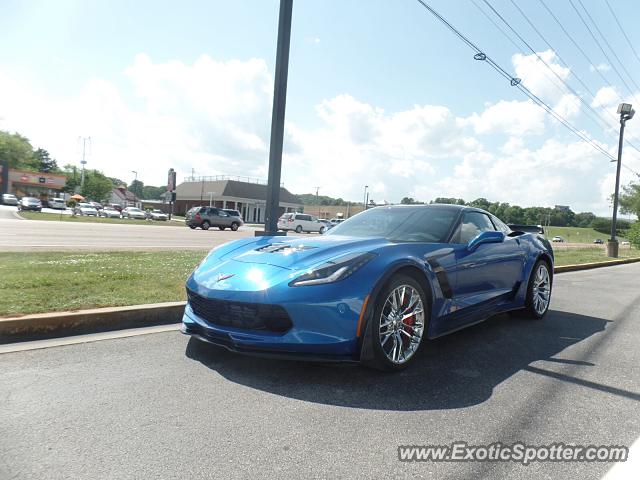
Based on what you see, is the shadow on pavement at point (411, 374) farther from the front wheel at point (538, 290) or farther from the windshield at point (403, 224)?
the windshield at point (403, 224)

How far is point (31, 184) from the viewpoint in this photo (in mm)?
68375

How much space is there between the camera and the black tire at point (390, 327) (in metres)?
2.97

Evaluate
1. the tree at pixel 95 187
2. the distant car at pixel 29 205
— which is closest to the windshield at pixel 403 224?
the distant car at pixel 29 205

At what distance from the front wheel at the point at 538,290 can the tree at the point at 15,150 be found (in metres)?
98.7

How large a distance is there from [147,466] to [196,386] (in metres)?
0.89

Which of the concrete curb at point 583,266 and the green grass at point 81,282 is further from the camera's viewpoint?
the concrete curb at point 583,266

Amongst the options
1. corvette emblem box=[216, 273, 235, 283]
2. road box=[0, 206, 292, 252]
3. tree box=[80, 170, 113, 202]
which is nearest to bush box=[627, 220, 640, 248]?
road box=[0, 206, 292, 252]

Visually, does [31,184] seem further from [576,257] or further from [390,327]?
[390,327]

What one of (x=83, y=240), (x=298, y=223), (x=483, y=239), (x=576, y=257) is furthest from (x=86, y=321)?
(x=298, y=223)

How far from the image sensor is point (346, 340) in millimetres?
2824

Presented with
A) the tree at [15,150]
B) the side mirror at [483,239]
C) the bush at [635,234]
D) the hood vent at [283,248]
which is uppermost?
the tree at [15,150]

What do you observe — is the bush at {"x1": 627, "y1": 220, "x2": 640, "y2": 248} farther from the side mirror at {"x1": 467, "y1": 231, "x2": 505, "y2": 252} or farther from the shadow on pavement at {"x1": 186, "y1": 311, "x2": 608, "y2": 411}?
the side mirror at {"x1": 467, "y1": 231, "x2": 505, "y2": 252}

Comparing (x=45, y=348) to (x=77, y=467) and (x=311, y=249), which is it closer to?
(x=77, y=467)

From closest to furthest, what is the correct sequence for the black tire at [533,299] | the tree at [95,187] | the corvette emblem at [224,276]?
the corvette emblem at [224,276], the black tire at [533,299], the tree at [95,187]
